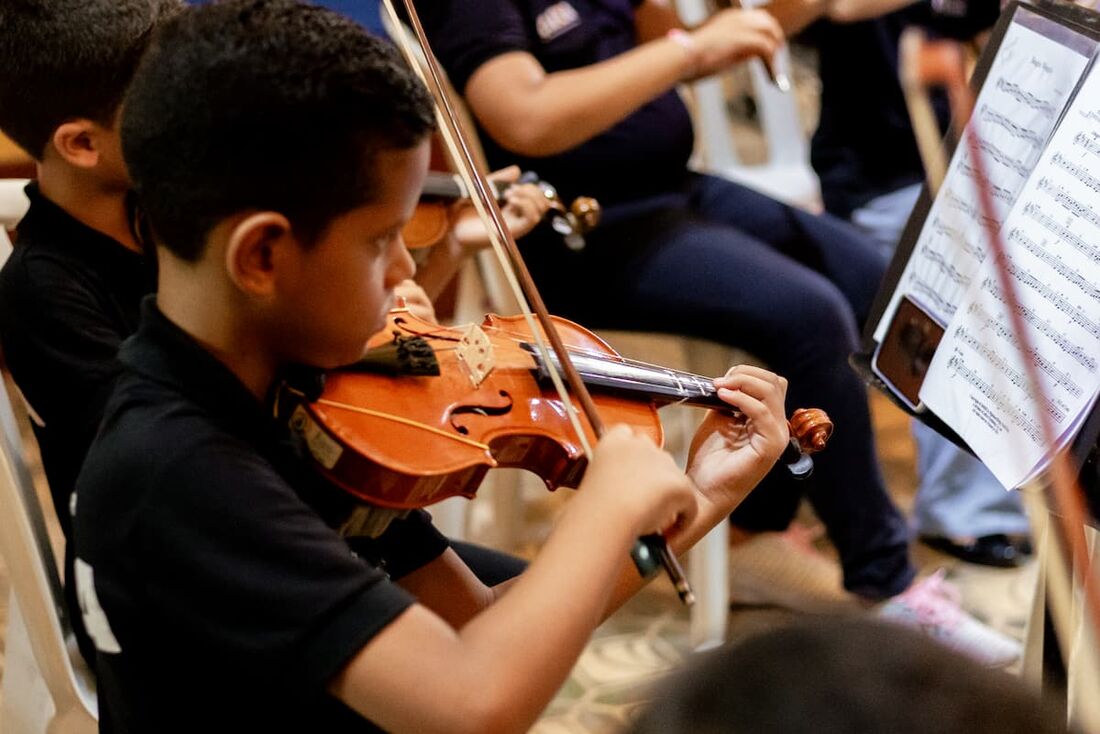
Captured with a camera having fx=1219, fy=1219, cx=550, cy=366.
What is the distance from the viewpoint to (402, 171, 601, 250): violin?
144cm

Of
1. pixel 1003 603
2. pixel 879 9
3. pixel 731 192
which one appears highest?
pixel 879 9

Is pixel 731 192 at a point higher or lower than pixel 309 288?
lower

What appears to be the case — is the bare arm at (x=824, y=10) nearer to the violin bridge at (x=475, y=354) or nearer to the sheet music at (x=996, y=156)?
the sheet music at (x=996, y=156)

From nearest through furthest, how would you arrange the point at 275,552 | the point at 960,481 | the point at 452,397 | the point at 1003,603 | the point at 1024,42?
1. the point at 275,552
2. the point at 452,397
3. the point at 1024,42
4. the point at 1003,603
5. the point at 960,481

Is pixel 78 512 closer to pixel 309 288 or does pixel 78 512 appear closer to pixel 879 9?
pixel 309 288

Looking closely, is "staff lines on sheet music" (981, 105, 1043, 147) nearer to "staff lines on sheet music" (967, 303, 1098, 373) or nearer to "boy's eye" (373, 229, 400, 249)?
"staff lines on sheet music" (967, 303, 1098, 373)

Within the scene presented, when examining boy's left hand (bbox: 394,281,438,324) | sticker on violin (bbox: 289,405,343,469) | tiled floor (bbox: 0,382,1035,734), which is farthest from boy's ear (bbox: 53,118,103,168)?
tiled floor (bbox: 0,382,1035,734)

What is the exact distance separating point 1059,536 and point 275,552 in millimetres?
651

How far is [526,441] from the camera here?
3.09ft

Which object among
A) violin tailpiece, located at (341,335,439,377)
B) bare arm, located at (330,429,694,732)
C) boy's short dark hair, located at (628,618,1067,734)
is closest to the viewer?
boy's short dark hair, located at (628,618,1067,734)

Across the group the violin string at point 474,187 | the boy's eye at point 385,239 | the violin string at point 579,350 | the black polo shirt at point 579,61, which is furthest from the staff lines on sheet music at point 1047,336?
the black polo shirt at point 579,61

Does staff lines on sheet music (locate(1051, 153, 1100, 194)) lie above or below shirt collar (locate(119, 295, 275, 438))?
below

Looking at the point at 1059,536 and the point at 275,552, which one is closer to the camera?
the point at 275,552

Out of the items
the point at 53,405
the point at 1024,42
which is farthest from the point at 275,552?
the point at 1024,42
